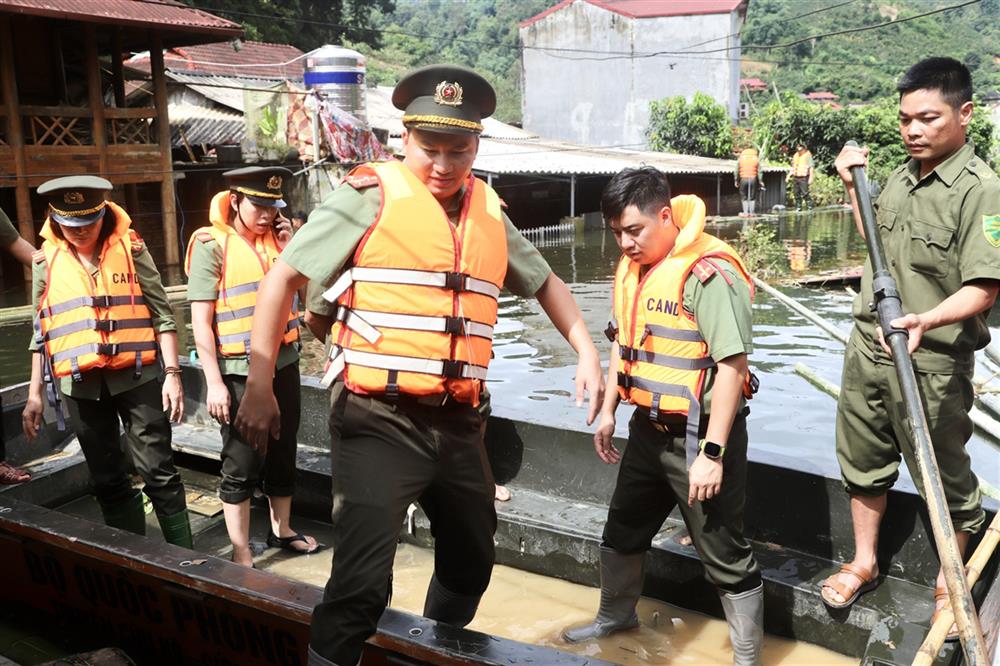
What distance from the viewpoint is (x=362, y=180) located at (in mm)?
2473

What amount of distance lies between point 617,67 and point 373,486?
36.3 meters

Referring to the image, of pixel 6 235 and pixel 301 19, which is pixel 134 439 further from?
pixel 301 19

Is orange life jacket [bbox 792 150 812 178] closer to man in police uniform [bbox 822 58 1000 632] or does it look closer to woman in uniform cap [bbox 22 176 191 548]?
man in police uniform [bbox 822 58 1000 632]

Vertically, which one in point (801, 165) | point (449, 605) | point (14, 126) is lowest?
point (449, 605)

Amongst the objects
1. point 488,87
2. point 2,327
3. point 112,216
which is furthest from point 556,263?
point 488,87

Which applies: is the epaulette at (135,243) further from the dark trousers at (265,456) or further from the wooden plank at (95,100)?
the wooden plank at (95,100)

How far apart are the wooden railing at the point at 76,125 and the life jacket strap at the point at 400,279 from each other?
1275cm

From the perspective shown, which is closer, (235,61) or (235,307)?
(235,307)

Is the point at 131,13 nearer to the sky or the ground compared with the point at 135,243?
nearer to the sky

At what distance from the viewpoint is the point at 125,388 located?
12.8 feet

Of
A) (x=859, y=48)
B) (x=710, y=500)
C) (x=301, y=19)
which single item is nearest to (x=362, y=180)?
(x=710, y=500)

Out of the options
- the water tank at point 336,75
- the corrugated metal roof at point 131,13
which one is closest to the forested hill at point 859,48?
the water tank at point 336,75

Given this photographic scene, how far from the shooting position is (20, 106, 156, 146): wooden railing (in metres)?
13.3

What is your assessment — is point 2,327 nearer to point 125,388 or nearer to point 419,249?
point 125,388
